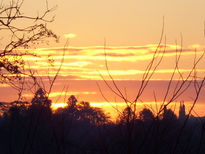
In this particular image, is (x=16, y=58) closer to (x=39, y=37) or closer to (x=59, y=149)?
(x=39, y=37)

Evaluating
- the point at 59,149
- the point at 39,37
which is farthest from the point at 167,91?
the point at 39,37

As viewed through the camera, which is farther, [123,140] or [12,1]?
[12,1]

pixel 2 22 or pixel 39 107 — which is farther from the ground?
pixel 2 22

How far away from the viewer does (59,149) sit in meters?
4.49

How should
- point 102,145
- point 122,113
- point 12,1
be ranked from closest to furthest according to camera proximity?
1. point 102,145
2. point 122,113
3. point 12,1

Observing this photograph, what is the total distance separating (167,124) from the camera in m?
4.60

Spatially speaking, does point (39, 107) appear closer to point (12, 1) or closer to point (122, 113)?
point (122, 113)

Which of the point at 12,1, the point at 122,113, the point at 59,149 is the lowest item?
the point at 59,149

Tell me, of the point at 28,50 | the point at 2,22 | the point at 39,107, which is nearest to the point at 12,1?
the point at 2,22

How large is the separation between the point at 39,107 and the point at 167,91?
4.38ft

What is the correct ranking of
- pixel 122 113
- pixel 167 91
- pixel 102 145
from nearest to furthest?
1. pixel 102 145
2. pixel 167 91
3. pixel 122 113

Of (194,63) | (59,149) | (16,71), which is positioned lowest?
(59,149)

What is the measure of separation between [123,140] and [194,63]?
1.19 metres

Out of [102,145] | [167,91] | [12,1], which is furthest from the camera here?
[12,1]
